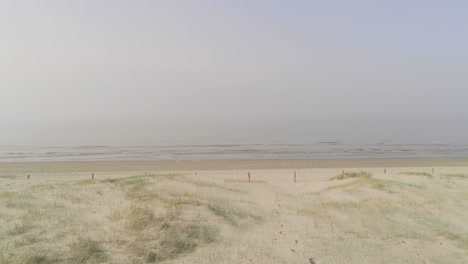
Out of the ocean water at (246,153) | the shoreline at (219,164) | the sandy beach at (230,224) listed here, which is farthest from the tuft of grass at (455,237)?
the ocean water at (246,153)

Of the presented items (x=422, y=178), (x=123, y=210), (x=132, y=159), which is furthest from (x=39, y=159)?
(x=422, y=178)

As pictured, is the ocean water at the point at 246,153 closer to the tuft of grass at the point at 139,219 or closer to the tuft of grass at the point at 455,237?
the tuft of grass at the point at 139,219

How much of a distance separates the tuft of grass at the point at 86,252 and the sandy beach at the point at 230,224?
0.03 meters

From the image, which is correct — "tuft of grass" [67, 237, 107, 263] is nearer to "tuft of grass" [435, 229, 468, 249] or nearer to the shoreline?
"tuft of grass" [435, 229, 468, 249]

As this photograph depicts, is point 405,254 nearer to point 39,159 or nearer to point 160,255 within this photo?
point 160,255

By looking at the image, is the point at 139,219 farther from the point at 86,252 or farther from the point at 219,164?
the point at 219,164

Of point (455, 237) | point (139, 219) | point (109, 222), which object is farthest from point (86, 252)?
point (455, 237)

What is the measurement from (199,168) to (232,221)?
25353 millimetres

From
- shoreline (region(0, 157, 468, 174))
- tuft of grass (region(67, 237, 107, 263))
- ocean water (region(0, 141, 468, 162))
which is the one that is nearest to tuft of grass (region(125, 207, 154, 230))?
tuft of grass (region(67, 237, 107, 263))

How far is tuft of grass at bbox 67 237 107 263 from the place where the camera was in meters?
8.27

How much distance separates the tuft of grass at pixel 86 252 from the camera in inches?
325

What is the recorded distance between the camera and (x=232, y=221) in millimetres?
11398

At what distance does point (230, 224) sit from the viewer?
1109 centimetres

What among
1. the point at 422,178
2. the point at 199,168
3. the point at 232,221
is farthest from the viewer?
the point at 199,168
